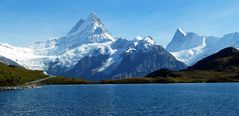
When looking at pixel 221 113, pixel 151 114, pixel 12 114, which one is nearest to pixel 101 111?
→ pixel 151 114

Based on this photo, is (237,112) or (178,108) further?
(178,108)

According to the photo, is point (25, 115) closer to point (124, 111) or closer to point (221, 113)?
point (124, 111)

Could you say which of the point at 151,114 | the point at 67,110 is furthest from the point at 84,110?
the point at 151,114

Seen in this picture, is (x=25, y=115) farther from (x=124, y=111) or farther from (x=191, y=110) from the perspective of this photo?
(x=191, y=110)

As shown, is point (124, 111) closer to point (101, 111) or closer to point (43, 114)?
point (101, 111)

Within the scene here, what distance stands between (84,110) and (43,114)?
41.7ft

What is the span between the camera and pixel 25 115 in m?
109

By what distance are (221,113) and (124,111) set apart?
24.0 meters

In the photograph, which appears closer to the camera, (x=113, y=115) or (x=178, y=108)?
(x=113, y=115)

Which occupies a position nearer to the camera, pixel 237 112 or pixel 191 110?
pixel 237 112

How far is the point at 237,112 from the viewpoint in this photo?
107562mm

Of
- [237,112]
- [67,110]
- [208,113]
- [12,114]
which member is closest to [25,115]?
[12,114]

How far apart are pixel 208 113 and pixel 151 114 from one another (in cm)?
1348

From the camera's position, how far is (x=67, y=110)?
121 m
